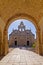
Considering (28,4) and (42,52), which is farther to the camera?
(42,52)

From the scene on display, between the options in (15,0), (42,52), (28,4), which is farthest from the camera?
(42,52)

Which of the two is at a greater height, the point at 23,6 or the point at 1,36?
the point at 23,6

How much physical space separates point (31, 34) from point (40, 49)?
142ft

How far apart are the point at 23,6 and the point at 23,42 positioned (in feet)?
147

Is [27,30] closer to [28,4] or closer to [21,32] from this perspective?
[21,32]

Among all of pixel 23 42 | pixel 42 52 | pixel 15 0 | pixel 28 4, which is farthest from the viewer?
pixel 23 42

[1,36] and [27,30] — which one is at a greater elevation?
[27,30]

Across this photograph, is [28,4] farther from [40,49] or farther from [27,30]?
[27,30]

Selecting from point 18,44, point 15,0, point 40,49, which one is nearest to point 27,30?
point 18,44

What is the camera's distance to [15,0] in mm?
12195

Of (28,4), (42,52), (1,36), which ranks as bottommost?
(42,52)

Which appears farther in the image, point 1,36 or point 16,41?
point 16,41

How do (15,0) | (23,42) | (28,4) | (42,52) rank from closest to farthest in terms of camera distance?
(15,0) < (28,4) < (42,52) < (23,42)

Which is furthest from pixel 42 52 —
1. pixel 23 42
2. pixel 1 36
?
pixel 23 42
